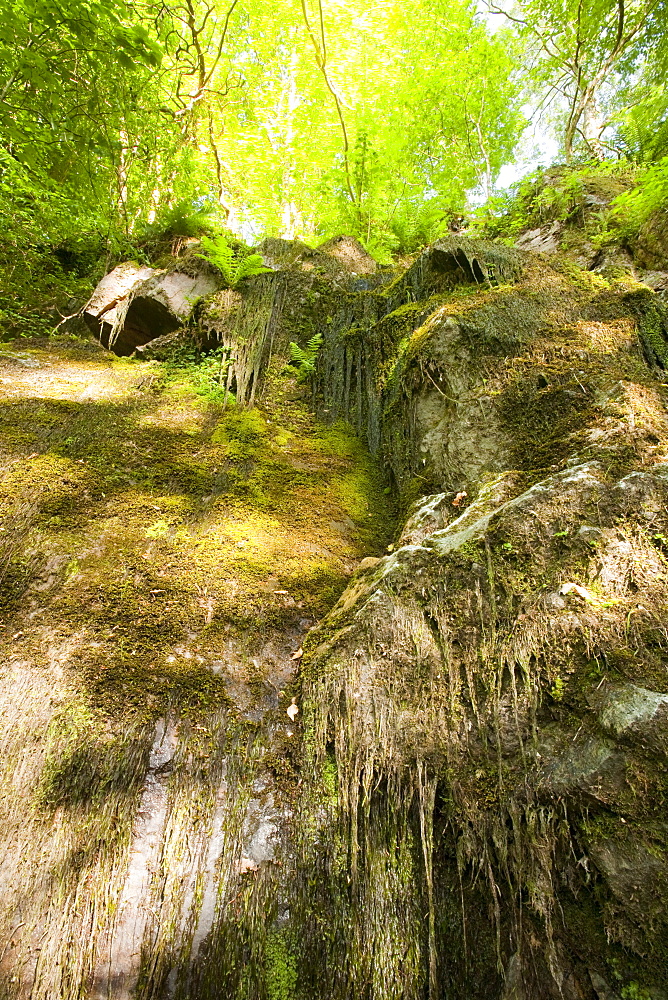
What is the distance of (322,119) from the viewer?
13.3 metres

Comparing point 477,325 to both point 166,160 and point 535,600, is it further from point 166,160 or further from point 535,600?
point 166,160

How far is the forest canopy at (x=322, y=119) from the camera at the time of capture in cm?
744

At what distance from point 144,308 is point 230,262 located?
64.2 inches

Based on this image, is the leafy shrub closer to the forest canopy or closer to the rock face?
the forest canopy

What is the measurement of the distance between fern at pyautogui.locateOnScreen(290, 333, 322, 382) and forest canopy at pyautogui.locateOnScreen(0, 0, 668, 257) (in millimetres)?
3693

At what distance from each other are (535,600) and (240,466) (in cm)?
355

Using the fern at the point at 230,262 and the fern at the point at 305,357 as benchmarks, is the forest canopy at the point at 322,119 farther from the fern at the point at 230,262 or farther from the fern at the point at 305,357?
the fern at the point at 305,357

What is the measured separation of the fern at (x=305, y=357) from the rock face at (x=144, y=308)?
6.73 ft

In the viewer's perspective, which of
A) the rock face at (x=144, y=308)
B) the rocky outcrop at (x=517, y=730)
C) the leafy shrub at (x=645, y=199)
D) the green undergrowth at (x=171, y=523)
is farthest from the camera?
the rock face at (x=144, y=308)

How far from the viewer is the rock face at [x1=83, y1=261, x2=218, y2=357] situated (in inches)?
310

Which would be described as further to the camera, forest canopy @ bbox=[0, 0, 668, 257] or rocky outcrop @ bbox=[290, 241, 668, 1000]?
forest canopy @ bbox=[0, 0, 668, 257]

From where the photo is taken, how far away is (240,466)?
5535mm

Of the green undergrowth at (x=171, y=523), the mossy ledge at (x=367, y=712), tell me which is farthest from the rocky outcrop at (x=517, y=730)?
the green undergrowth at (x=171, y=523)

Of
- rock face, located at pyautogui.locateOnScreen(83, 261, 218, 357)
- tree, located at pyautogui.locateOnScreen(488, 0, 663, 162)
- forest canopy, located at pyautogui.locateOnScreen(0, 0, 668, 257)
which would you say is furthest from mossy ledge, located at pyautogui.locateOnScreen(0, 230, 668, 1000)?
tree, located at pyautogui.locateOnScreen(488, 0, 663, 162)
